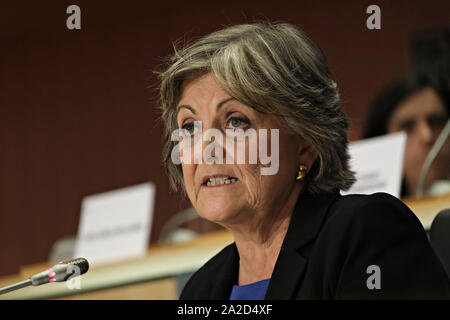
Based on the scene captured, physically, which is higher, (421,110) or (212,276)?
(421,110)

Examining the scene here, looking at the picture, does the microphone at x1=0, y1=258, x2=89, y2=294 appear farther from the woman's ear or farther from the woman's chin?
the woman's ear

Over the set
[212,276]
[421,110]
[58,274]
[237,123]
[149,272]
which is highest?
[237,123]

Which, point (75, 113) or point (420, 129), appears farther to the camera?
point (75, 113)

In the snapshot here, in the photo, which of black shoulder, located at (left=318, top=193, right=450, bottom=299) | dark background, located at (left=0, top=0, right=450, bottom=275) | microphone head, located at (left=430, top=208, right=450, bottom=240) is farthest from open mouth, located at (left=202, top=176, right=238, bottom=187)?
dark background, located at (left=0, top=0, right=450, bottom=275)

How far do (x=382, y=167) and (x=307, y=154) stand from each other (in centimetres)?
125

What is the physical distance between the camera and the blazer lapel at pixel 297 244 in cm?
147

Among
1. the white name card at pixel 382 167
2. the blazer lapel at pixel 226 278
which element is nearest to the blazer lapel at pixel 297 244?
the blazer lapel at pixel 226 278

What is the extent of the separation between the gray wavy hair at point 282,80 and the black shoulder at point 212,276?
0.29 metres

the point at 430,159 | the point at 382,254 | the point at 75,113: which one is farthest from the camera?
the point at 75,113

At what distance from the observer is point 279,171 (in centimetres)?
162

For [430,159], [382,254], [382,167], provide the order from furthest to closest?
1. [430,159]
2. [382,167]
3. [382,254]

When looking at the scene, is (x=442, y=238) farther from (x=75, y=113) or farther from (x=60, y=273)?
(x=75, y=113)

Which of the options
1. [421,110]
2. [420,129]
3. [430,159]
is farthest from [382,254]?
[421,110]

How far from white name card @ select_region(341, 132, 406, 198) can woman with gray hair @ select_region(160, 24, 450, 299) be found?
44.3 inches
